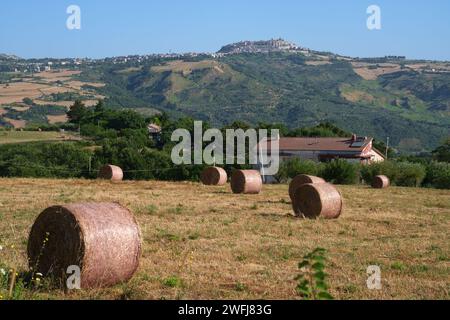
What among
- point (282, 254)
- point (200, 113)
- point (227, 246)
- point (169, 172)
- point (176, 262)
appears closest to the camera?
point (176, 262)

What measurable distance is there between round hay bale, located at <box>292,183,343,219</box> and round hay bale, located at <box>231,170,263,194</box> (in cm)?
1077

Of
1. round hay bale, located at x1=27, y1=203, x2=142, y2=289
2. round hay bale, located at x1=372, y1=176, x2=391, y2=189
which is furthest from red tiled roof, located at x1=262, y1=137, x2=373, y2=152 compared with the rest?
round hay bale, located at x1=27, y1=203, x2=142, y2=289

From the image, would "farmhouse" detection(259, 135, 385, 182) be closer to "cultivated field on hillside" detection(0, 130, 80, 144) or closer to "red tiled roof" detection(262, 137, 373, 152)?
"red tiled roof" detection(262, 137, 373, 152)

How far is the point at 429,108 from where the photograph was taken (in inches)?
7347

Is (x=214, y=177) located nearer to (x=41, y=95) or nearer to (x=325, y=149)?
(x=325, y=149)

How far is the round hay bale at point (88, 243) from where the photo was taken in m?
9.03

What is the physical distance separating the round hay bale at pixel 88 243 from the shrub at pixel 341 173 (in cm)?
3949

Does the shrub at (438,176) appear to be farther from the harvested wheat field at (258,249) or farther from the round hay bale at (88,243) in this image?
the round hay bale at (88,243)

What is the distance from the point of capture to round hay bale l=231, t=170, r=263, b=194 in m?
31.6

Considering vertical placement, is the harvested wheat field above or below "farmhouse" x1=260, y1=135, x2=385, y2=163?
above

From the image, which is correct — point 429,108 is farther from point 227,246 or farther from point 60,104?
point 227,246

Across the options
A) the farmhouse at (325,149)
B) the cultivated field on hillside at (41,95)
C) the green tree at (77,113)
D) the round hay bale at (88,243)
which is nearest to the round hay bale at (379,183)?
the farmhouse at (325,149)
